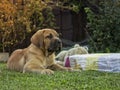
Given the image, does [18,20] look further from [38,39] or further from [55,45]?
[55,45]

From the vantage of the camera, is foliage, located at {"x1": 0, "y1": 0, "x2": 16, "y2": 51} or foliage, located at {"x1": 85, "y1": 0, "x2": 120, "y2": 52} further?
foliage, located at {"x1": 0, "y1": 0, "x2": 16, "y2": 51}

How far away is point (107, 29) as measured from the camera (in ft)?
39.2

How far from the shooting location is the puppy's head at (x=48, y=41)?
6.84 m

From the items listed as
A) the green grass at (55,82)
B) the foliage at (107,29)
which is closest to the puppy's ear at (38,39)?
the green grass at (55,82)

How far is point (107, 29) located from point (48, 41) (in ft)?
17.4

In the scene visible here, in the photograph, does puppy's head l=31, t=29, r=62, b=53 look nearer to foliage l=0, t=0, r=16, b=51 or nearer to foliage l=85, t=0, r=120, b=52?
foliage l=85, t=0, r=120, b=52

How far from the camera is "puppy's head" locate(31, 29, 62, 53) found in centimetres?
684

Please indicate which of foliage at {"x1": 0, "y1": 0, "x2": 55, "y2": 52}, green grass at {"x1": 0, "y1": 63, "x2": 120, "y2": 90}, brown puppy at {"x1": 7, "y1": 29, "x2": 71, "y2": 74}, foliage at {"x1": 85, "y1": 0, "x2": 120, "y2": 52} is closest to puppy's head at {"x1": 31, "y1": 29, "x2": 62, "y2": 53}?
brown puppy at {"x1": 7, "y1": 29, "x2": 71, "y2": 74}

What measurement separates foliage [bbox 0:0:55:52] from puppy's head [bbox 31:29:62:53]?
5029mm

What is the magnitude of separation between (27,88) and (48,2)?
324 inches

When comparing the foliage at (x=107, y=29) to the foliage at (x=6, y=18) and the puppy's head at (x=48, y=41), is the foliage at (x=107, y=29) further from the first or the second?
the puppy's head at (x=48, y=41)

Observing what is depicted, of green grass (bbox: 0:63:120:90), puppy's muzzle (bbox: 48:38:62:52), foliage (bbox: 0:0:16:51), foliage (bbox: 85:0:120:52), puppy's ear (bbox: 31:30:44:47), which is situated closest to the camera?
green grass (bbox: 0:63:120:90)

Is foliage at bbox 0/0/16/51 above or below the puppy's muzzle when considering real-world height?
below

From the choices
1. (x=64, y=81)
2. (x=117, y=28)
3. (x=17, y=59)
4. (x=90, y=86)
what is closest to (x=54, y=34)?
(x=17, y=59)
